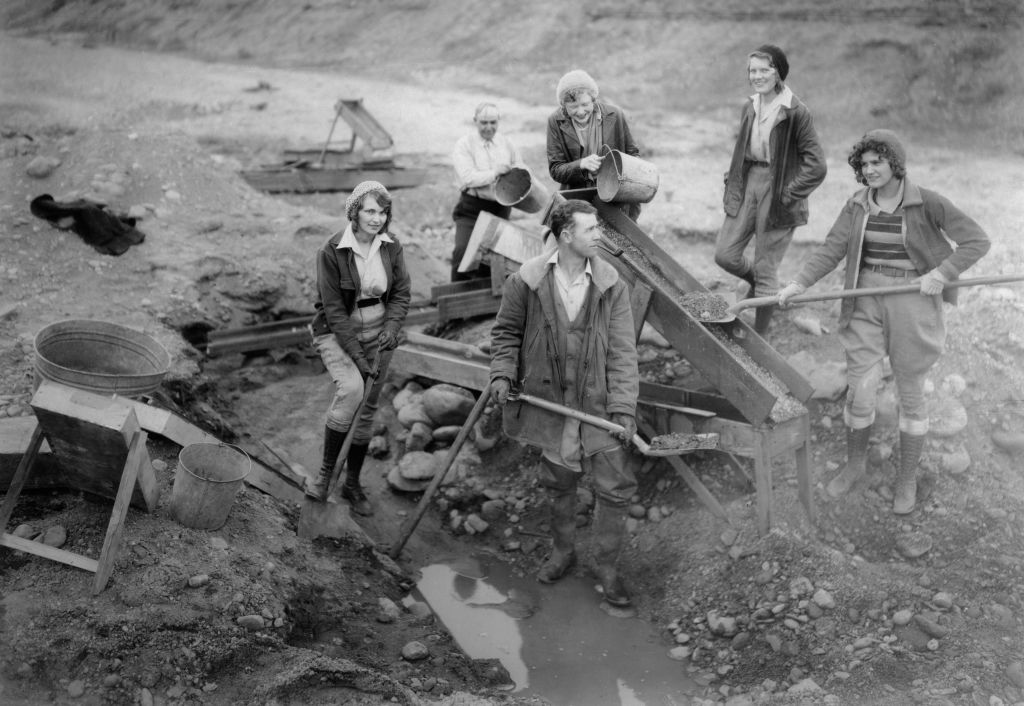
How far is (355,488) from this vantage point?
659 centimetres

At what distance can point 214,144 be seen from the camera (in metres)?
14.0

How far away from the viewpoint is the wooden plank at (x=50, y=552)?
4.85 m

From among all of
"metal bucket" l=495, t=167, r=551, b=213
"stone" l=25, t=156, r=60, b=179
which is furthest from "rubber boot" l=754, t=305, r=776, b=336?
"stone" l=25, t=156, r=60, b=179

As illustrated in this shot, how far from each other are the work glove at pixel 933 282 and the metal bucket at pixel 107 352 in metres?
4.06

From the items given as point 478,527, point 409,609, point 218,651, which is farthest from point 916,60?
point 218,651

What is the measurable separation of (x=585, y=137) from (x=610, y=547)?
8.77 feet

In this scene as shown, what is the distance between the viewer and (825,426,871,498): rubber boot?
5.90 m

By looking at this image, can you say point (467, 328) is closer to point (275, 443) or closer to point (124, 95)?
point (275, 443)

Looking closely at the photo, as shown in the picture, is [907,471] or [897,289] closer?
[897,289]

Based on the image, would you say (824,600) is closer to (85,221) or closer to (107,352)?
(107,352)

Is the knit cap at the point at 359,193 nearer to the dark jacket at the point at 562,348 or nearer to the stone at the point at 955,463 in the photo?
the dark jacket at the point at 562,348

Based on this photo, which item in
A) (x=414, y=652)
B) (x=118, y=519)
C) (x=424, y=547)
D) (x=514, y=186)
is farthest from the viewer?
(x=514, y=186)

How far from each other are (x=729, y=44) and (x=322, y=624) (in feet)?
45.9

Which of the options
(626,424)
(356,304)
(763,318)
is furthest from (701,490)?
(356,304)
